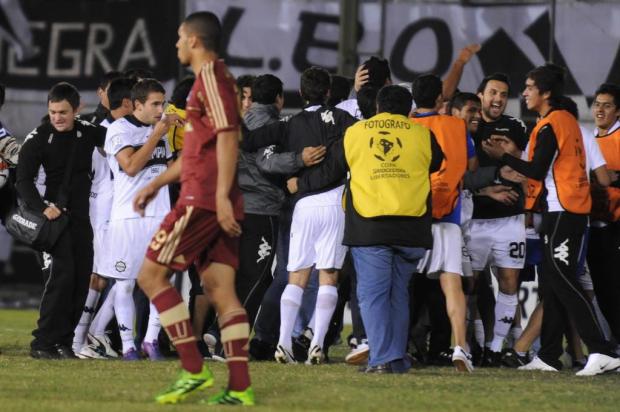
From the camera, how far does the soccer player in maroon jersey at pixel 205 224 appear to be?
26.6 ft

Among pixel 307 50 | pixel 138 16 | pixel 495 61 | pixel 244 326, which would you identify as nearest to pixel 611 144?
pixel 244 326

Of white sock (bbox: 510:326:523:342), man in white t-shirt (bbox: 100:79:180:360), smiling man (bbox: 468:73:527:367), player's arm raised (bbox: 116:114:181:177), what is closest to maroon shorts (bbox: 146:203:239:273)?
player's arm raised (bbox: 116:114:181:177)

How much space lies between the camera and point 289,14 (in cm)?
1848

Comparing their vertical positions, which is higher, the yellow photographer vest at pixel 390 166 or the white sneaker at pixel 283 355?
the yellow photographer vest at pixel 390 166

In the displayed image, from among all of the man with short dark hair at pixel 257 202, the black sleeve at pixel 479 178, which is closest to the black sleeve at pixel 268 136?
the man with short dark hair at pixel 257 202

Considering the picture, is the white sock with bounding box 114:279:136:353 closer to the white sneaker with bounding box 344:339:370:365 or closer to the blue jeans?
the white sneaker with bounding box 344:339:370:365

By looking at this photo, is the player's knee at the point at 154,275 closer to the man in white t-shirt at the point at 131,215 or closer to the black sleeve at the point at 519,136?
the man in white t-shirt at the point at 131,215

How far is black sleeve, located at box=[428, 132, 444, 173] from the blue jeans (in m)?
0.57

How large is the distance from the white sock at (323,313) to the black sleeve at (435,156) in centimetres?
143

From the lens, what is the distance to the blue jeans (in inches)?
396

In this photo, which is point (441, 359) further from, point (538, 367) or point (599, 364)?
point (599, 364)

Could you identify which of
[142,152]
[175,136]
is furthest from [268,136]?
[142,152]

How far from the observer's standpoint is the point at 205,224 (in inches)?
326

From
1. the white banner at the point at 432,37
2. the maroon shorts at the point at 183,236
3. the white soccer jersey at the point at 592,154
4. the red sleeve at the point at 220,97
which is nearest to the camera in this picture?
the red sleeve at the point at 220,97
